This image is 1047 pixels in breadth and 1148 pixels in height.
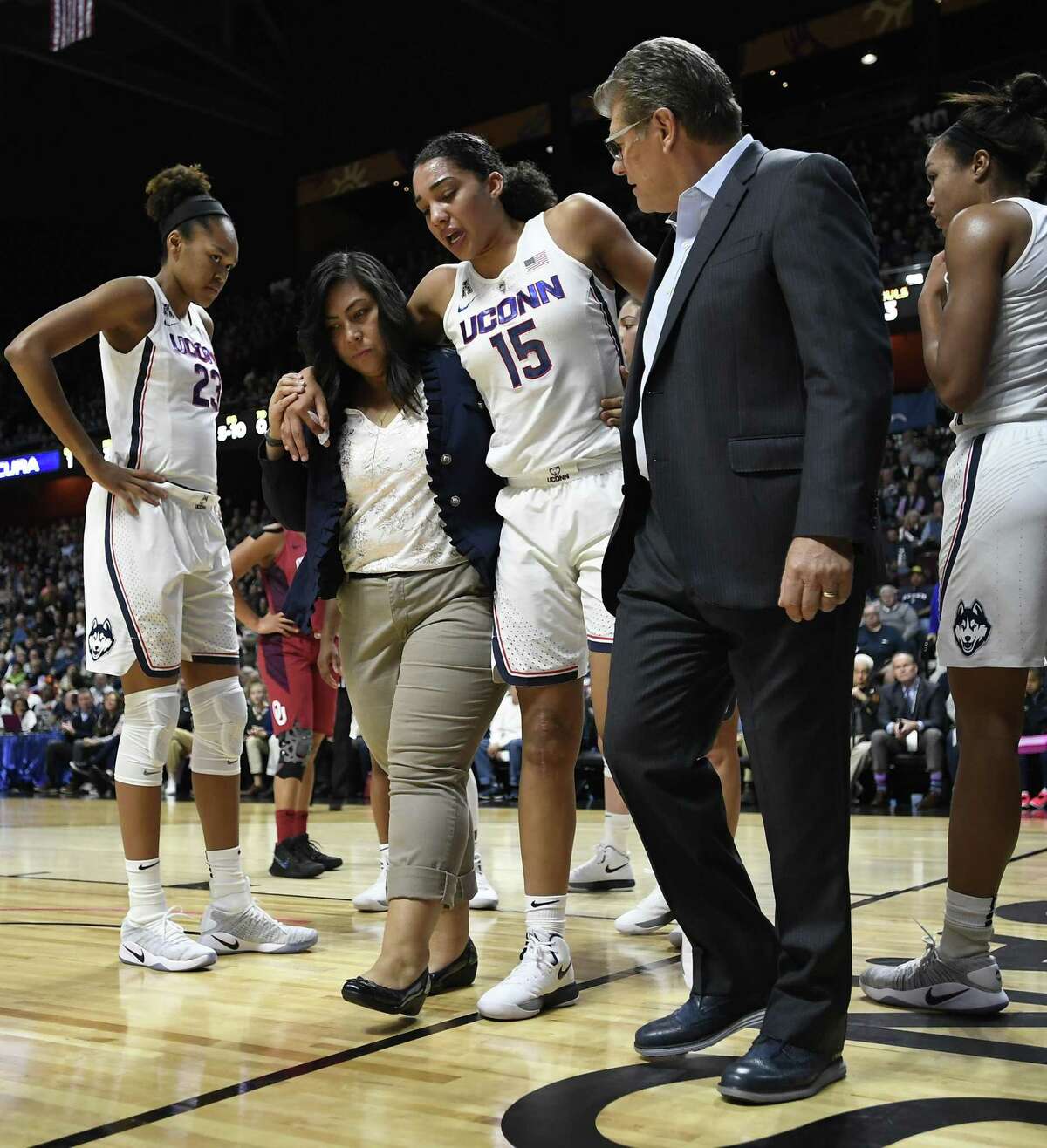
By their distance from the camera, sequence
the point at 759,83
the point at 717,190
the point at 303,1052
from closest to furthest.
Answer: the point at 717,190 → the point at 303,1052 → the point at 759,83

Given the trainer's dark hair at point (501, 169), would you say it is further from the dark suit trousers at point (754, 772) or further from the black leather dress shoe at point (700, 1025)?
the black leather dress shoe at point (700, 1025)

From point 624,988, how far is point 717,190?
1.61 meters

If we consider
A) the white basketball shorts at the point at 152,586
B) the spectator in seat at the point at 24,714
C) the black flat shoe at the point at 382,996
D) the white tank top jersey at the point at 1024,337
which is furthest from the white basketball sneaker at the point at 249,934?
the spectator in seat at the point at 24,714

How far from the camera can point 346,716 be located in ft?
29.8

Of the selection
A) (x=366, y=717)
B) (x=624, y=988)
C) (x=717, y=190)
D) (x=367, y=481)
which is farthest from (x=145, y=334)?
(x=624, y=988)

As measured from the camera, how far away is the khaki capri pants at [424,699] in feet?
7.97

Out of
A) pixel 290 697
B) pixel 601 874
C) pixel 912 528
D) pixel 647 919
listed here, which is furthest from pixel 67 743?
pixel 647 919

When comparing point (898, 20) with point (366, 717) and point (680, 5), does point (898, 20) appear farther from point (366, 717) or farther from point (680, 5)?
point (366, 717)

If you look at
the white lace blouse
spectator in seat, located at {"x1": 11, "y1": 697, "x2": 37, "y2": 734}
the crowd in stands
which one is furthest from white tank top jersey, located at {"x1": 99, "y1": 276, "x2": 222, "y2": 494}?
the crowd in stands

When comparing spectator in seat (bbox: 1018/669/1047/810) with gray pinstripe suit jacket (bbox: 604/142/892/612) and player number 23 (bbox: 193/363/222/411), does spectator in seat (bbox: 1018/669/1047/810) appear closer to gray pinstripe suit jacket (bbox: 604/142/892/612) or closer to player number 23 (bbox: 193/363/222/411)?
player number 23 (bbox: 193/363/222/411)

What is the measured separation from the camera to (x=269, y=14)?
20.5m

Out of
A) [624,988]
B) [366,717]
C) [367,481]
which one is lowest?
[624,988]

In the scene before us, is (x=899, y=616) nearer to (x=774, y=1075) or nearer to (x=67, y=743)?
(x=774, y=1075)

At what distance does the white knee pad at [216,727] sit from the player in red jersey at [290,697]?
5.17 ft
